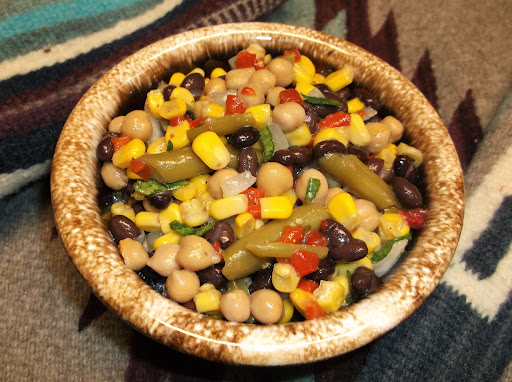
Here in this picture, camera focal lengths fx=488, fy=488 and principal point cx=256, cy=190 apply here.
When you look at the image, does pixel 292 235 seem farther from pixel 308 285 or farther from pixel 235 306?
pixel 235 306

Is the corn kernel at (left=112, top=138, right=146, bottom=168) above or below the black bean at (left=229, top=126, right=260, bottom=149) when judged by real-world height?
below

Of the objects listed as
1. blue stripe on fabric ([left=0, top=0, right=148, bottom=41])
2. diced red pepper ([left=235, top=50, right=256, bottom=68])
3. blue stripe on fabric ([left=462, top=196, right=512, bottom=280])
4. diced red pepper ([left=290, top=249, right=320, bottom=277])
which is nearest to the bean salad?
diced red pepper ([left=290, top=249, right=320, bottom=277])

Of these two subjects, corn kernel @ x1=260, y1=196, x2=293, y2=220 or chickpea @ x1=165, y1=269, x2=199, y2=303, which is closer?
chickpea @ x1=165, y1=269, x2=199, y2=303

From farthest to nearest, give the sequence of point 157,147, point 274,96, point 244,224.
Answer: point 274,96 → point 157,147 → point 244,224

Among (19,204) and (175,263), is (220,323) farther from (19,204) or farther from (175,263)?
(19,204)

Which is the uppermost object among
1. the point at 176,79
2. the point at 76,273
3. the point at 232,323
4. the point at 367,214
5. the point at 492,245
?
the point at 176,79

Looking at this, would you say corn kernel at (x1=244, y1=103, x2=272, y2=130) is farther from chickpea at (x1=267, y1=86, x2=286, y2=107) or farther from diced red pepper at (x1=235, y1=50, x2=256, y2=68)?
diced red pepper at (x1=235, y1=50, x2=256, y2=68)

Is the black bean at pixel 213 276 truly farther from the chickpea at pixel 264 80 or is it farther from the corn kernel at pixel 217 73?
the corn kernel at pixel 217 73

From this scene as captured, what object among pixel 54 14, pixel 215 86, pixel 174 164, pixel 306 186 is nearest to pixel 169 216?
pixel 174 164
